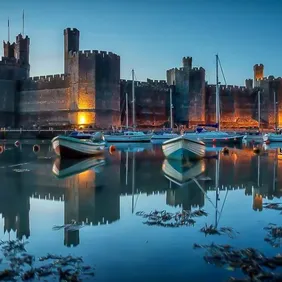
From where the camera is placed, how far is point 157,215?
4.52 meters

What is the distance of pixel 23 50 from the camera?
40.4 m

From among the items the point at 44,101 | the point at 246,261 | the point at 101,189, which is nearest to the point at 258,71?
the point at 44,101

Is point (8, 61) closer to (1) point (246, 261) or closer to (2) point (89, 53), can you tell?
(2) point (89, 53)

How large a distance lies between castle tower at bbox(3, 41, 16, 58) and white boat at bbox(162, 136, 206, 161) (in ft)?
112

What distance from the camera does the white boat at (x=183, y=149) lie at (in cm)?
1120

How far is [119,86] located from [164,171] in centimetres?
2424

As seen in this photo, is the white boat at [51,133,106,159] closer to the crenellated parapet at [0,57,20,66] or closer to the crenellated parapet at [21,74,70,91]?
the crenellated parapet at [21,74,70,91]

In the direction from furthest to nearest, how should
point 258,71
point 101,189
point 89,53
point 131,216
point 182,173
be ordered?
point 258,71 < point 89,53 < point 182,173 < point 101,189 < point 131,216

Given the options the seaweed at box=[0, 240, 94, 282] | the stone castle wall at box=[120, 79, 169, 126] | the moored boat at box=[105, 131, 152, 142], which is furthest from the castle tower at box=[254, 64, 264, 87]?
the seaweed at box=[0, 240, 94, 282]

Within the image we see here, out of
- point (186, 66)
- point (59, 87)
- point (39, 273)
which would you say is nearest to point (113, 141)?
point (59, 87)

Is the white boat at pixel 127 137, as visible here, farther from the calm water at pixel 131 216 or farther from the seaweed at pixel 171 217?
the seaweed at pixel 171 217

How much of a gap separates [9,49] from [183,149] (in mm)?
35291

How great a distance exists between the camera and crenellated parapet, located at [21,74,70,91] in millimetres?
32656

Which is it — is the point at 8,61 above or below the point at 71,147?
above
